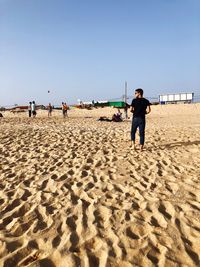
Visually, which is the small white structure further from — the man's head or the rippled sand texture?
the rippled sand texture

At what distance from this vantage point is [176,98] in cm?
5934

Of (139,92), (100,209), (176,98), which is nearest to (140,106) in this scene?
(139,92)

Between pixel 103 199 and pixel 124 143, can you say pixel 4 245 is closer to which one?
pixel 103 199

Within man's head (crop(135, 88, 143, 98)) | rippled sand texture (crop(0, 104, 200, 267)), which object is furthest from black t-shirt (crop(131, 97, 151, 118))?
rippled sand texture (crop(0, 104, 200, 267))

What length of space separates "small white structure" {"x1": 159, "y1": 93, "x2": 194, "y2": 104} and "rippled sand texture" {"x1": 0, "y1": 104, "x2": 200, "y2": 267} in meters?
52.3

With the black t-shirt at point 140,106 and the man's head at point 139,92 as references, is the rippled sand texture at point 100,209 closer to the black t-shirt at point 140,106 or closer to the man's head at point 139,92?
the black t-shirt at point 140,106

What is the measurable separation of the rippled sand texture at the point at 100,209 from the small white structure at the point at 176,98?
52.3 meters

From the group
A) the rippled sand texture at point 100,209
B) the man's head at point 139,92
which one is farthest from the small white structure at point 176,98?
the rippled sand texture at point 100,209

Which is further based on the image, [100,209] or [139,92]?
[139,92]

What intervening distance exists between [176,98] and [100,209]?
2259 inches

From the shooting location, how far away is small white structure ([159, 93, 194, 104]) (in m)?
58.8

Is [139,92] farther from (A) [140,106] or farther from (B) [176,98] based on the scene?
(B) [176,98]

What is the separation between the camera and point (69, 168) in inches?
284

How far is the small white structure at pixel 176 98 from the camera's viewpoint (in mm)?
58781
